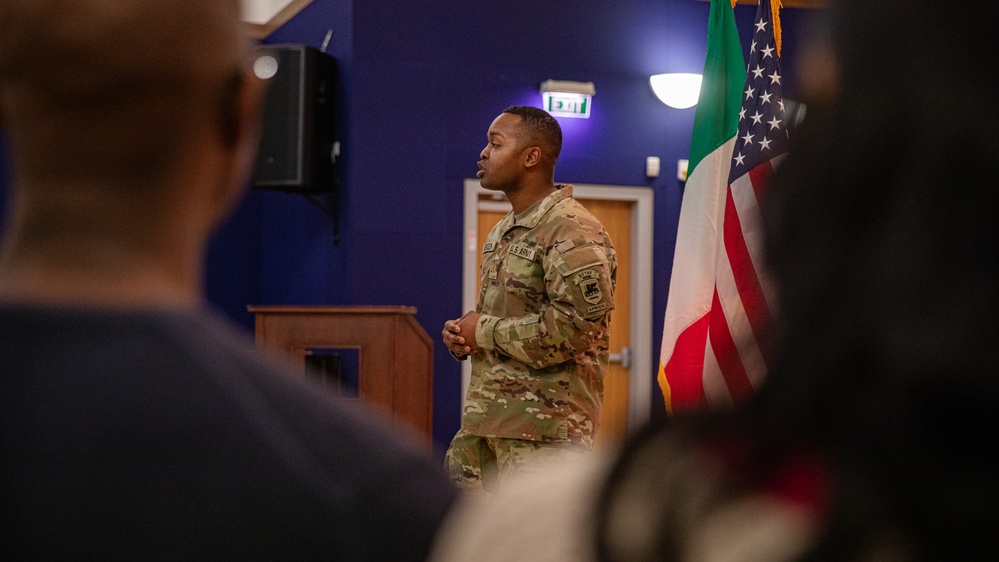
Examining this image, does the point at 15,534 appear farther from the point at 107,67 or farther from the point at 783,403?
the point at 783,403

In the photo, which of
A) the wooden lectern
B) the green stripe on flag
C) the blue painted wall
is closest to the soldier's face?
the green stripe on flag

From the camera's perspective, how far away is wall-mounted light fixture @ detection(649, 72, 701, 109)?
22.3 ft

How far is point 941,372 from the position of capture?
13.8 inches

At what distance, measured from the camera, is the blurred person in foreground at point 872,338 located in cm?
35

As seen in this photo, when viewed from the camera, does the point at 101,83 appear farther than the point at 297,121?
No

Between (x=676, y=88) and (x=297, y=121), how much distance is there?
233cm

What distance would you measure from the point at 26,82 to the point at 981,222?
51cm

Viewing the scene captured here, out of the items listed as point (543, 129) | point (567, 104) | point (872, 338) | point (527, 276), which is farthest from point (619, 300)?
point (872, 338)

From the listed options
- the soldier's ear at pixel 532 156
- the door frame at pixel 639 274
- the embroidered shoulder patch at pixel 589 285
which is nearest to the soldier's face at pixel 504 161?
the soldier's ear at pixel 532 156

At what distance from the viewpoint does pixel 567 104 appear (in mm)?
6676

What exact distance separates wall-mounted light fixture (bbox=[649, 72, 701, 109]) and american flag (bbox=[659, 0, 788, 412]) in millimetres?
2657

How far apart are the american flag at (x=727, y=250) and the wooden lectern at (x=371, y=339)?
123 cm

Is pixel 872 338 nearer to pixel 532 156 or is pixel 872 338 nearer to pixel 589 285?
pixel 589 285

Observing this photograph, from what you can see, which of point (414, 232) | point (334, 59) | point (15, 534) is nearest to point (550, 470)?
point (15, 534)
